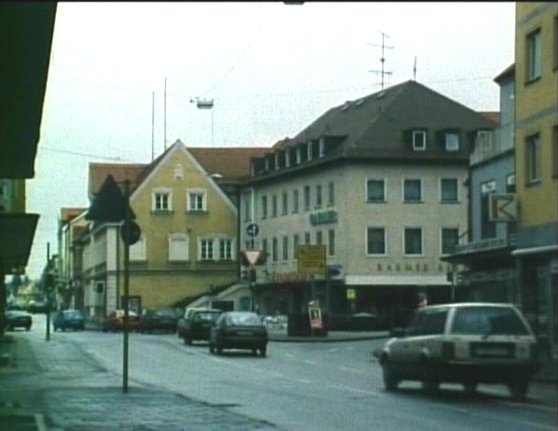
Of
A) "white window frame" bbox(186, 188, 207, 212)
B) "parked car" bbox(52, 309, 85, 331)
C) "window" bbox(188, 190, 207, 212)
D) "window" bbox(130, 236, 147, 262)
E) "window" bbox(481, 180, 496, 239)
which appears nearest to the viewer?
"window" bbox(481, 180, 496, 239)

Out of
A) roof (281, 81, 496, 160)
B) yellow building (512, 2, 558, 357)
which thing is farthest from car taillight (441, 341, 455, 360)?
roof (281, 81, 496, 160)

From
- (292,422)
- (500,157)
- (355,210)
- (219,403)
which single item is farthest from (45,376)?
(355,210)

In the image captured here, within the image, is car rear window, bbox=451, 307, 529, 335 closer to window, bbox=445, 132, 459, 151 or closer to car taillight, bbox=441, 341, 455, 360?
car taillight, bbox=441, 341, 455, 360

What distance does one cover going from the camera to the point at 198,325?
59812 millimetres

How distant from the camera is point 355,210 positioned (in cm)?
8562

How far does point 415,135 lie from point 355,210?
5.54 meters

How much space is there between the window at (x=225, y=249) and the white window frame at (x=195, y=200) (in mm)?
3035

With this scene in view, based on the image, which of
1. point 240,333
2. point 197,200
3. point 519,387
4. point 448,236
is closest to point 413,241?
point 448,236

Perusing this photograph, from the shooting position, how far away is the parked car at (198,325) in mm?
59625

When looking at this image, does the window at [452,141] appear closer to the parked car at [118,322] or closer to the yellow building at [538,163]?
the parked car at [118,322]

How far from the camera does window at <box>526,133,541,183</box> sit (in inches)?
1773

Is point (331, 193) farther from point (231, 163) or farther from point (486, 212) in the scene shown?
point (486, 212)

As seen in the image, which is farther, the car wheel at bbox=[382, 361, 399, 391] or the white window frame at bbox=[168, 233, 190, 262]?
the white window frame at bbox=[168, 233, 190, 262]

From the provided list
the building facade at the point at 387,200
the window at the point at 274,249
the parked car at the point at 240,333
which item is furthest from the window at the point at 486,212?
the window at the point at 274,249
